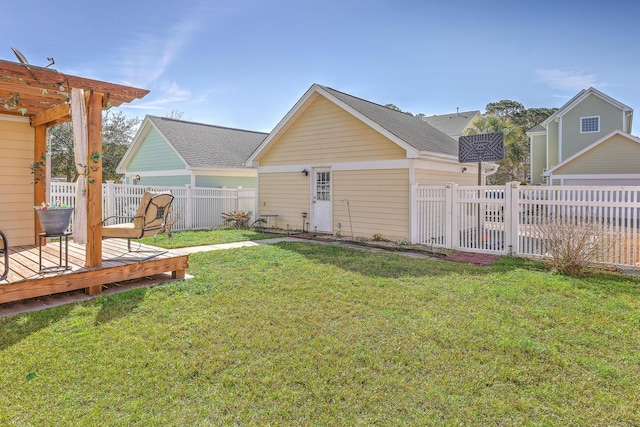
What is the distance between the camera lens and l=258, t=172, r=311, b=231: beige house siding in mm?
11758

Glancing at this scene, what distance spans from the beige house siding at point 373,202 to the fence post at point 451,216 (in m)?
1.09

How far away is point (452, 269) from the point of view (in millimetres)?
6480

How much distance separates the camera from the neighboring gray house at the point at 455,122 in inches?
A: 1082

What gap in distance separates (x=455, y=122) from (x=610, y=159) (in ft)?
44.1

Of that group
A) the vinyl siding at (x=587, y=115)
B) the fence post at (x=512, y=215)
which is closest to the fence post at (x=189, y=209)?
the fence post at (x=512, y=215)

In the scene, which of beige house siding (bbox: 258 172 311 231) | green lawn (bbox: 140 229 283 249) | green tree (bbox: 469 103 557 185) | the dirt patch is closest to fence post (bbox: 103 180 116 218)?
green lawn (bbox: 140 229 283 249)

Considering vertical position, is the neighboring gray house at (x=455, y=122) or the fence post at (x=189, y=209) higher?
the neighboring gray house at (x=455, y=122)

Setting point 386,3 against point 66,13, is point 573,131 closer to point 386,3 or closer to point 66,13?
point 386,3

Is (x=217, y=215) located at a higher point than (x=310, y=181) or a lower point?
lower

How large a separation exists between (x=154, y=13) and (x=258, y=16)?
2688 mm

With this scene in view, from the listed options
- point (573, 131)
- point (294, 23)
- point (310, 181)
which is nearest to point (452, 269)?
point (310, 181)

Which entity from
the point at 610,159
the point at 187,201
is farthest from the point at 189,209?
the point at 610,159

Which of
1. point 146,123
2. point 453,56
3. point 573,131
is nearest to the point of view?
point 453,56

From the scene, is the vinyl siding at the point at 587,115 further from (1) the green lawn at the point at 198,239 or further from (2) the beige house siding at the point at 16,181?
(2) the beige house siding at the point at 16,181
